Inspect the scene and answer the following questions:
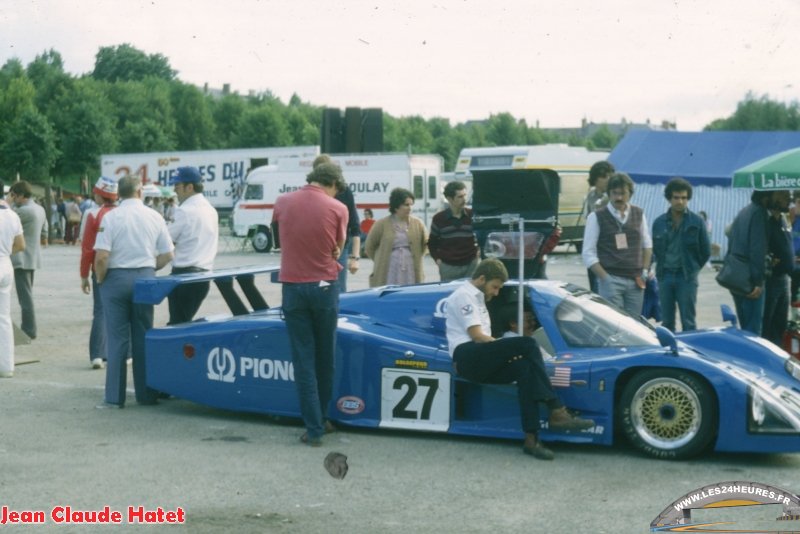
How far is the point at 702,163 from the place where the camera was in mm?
26391

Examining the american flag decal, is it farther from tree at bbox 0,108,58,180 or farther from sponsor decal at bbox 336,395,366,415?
tree at bbox 0,108,58,180

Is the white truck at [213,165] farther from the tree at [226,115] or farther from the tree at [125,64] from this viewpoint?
the tree at [125,64]

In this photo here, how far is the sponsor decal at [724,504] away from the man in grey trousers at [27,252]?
833cm

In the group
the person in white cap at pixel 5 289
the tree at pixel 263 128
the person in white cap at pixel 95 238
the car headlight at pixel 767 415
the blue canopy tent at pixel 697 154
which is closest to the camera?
the car headlight at pixel 767 415

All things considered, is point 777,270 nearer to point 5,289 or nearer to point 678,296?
point 678,296

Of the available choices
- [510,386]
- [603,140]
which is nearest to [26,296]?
[510,386]

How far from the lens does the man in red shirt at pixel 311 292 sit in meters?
7.12

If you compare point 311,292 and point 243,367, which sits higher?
point 311,292

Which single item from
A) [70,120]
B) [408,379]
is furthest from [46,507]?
[70,120]

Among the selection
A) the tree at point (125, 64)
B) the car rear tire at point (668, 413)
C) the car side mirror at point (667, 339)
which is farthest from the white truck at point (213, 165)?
the tree at point (125, 64)

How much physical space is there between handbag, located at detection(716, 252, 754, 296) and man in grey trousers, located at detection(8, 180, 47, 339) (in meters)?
7.02

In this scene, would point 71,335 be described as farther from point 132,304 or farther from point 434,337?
point 434,337

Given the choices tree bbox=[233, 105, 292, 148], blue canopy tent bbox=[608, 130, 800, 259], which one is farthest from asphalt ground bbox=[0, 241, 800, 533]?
tree bbox=[233, 105, 292, 148]

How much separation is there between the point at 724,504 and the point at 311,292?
9.49ft
